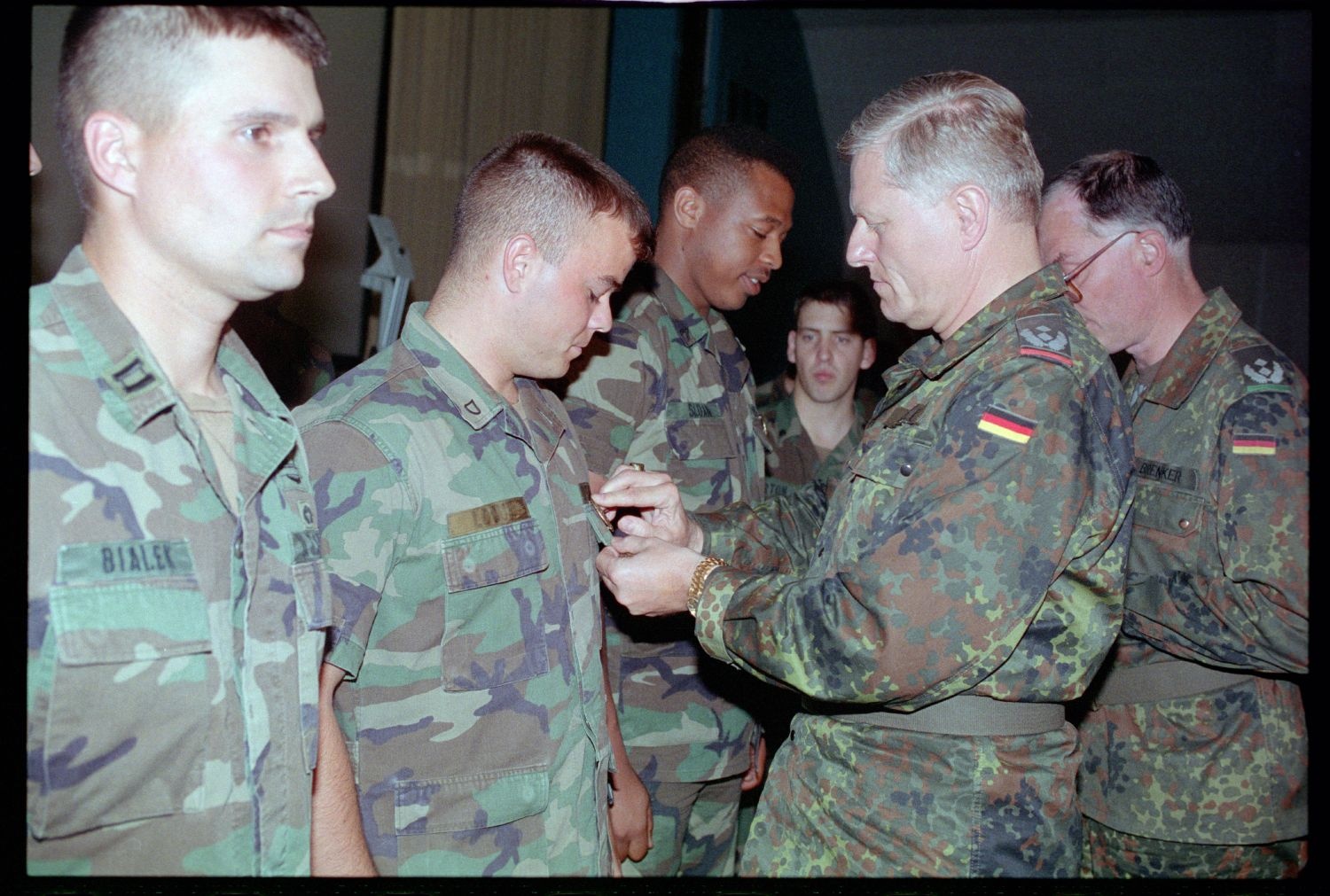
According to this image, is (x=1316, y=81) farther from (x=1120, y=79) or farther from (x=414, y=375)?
(x=1120, y=79)

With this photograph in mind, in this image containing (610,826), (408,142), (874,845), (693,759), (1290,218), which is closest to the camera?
(874,845)

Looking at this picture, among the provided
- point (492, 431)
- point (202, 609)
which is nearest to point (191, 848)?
point (202, 609)

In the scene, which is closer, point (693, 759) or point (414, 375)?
point (414, 375)

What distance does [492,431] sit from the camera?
159 centimetres

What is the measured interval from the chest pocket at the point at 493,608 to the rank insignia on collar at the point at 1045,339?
31.8 inches

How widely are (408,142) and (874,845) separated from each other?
2.67 metres

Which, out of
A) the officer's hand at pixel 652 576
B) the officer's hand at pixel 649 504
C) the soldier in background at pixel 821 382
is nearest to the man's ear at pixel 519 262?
the officer's hand at pixel 649 504

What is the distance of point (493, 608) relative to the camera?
59.2 inches

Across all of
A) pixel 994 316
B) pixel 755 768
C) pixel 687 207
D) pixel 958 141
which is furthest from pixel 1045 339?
pixel 755 768

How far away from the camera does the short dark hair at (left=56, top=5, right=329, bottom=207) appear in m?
Result: 1.12

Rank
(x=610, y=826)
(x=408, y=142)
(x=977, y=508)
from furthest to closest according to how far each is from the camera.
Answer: (x=408, y=142) < (x=610, y=826) < (x=977, y=508)

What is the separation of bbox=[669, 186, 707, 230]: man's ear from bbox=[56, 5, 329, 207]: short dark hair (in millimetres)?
1623

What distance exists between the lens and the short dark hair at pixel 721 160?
267cm

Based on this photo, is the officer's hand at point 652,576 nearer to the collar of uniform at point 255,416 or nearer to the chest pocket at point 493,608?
the chest pocket at point 493,608
